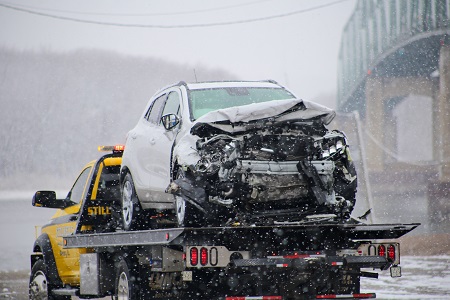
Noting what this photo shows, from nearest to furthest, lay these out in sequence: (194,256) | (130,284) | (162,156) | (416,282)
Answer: (194,256) → (130,284) → (162,156) → (416,282)

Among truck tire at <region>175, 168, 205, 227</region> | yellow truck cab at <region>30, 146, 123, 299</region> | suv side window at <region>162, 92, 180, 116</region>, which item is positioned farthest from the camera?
yellow truck cab at <region>30, 146, 123, 299</region>

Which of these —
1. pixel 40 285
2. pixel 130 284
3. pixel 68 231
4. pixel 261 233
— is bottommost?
pixel 40 285

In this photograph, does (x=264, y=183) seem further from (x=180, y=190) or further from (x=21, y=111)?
(x=21, y=111)

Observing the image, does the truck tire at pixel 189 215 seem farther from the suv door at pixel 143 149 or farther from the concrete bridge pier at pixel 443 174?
the concrete bridge pier at pixel 443 174

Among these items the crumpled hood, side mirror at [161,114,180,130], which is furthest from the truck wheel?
the crumpled hood

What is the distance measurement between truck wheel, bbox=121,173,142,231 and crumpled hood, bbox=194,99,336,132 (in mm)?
2129

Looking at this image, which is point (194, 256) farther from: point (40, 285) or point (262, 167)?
point (40, 285)

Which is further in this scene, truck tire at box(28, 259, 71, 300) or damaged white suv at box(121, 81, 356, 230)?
truck tire at box(28, 259, 71, 300)

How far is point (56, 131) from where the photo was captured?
323 feet

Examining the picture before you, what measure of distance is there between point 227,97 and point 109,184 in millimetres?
2500

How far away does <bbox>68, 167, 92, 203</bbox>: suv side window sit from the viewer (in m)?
11.6

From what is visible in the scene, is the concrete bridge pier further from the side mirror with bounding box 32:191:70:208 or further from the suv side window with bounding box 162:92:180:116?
the suv side window with bounding box 162:92:180:116

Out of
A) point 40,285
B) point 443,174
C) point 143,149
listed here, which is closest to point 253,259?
point 143,149

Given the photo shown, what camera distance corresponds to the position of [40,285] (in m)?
11.9
